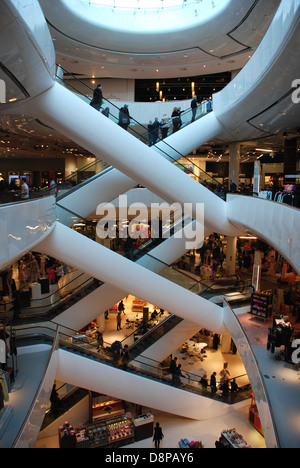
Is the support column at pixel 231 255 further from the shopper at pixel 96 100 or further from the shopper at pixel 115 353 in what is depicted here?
the shopper at pixel 96 100

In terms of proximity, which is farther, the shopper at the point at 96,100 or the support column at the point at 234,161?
the support column at the point at 234,161

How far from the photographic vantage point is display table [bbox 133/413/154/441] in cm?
1147

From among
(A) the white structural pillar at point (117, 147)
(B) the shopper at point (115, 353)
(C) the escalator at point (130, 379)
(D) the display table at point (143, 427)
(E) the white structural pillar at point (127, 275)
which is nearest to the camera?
(A) the white structural pillar at point (117, 147)

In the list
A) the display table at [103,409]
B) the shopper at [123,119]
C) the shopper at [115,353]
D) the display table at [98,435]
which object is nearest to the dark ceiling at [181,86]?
the shopper at [123,119]

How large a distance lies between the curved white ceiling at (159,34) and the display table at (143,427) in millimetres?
13670

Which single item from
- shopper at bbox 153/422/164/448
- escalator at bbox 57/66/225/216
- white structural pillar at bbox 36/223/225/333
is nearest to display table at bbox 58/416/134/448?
shopper at bbox 153/422/164/448

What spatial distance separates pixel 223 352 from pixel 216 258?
480 cm

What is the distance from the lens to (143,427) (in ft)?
37.9

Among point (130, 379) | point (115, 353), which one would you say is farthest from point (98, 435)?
point (115, 353)

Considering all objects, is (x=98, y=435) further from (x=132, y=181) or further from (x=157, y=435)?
(x=132, y=181)

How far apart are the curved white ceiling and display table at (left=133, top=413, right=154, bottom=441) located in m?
13.7

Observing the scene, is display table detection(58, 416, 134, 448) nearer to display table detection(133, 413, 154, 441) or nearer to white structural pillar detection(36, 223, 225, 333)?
display table detection(133, 413, 154, 441)

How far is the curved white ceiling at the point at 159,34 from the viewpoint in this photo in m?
12.9
